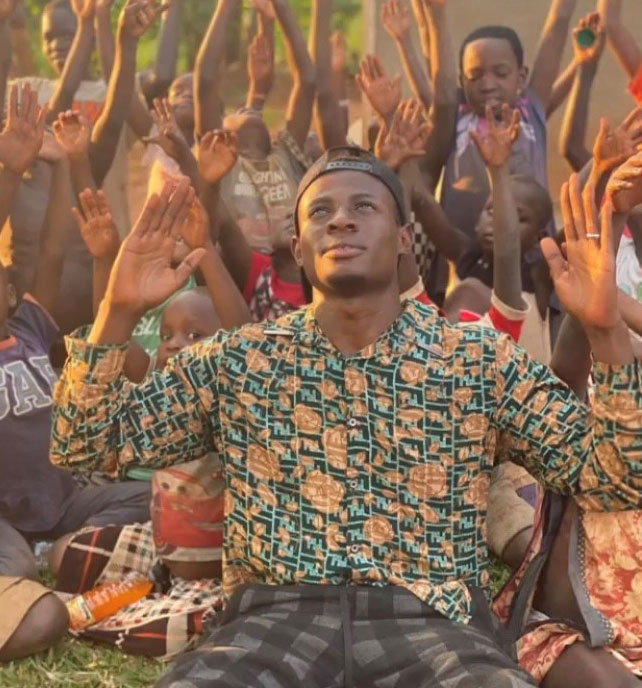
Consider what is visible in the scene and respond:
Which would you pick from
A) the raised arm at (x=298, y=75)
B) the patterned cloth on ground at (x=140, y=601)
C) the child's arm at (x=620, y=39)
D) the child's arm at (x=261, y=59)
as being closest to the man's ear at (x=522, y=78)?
the child's arm at (x=620, y=39)

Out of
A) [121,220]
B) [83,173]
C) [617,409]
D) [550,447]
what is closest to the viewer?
[617,409]

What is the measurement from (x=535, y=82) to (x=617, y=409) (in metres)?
2.90

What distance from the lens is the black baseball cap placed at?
240 centimetres

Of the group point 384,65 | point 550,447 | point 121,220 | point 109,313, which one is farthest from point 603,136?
point 121,220

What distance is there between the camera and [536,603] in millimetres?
2486

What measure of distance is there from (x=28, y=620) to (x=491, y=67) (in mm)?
2903

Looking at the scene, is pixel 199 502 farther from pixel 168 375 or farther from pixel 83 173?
pixel 83 173

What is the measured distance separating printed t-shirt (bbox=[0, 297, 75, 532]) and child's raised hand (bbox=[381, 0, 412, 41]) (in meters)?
2.00

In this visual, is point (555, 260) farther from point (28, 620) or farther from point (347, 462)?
point (28, 620)

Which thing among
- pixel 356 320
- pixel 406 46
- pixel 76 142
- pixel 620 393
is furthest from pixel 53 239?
pixel 620 393

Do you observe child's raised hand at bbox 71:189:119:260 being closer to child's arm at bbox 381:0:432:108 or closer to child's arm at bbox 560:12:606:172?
child's arm at bbox 381:0:432:108

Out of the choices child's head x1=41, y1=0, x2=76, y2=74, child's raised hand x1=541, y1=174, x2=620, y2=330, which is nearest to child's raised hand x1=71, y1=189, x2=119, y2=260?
child's raised hand x1=541, y1=174, x2=620, y2=330

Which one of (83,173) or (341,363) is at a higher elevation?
(83,173)

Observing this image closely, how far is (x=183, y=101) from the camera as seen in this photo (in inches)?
183
